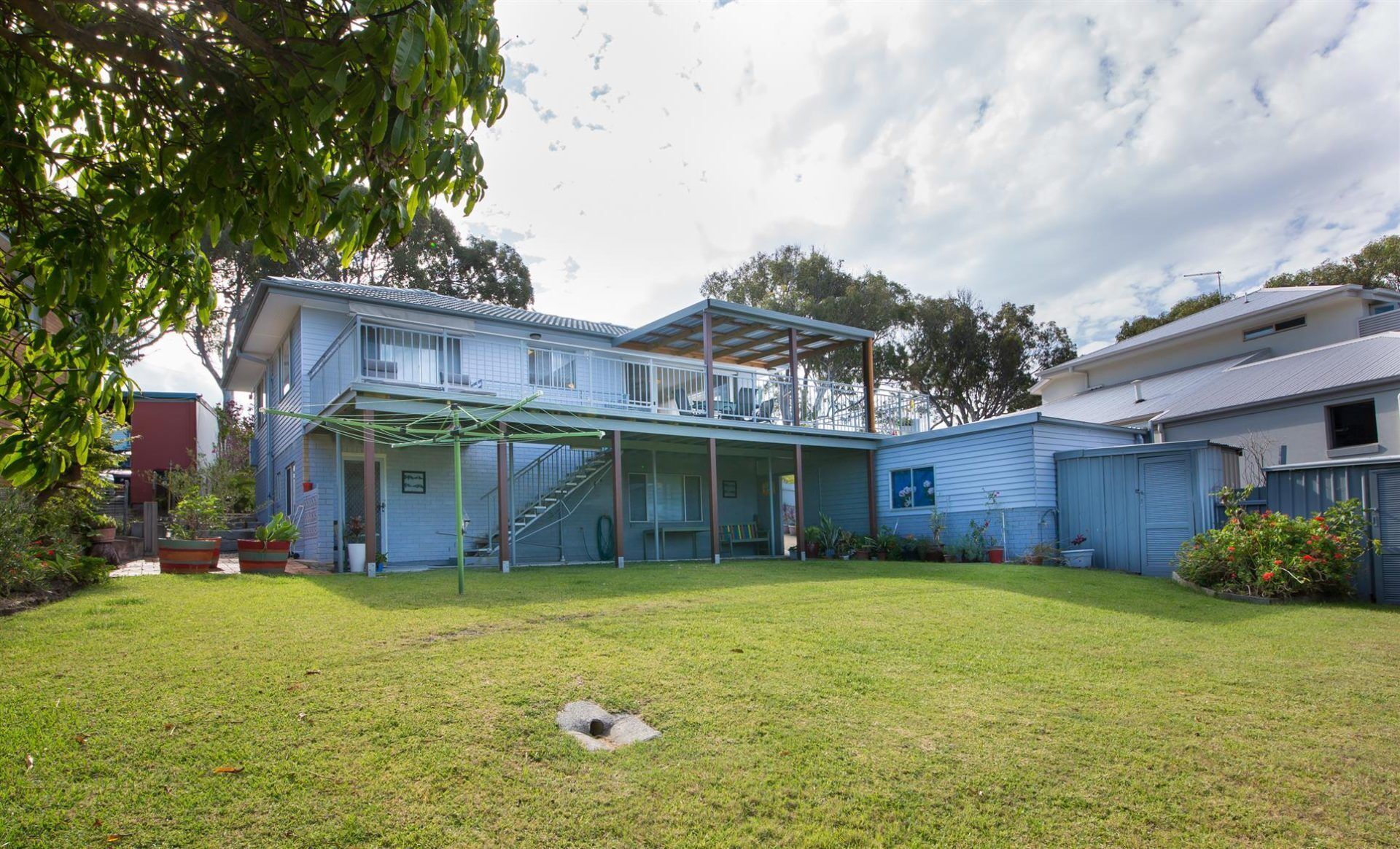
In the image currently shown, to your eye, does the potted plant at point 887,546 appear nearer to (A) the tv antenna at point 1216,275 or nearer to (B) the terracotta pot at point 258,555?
(B) the terracotta pot at point 258,555

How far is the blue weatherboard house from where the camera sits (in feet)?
41.8

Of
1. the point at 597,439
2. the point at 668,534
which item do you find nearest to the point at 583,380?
the point at 597,439

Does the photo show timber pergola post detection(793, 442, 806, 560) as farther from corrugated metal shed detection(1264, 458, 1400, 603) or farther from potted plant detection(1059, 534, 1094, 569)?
corrugated metal shed detection(1264, 458, 1400, 603)

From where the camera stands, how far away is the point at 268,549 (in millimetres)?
10328

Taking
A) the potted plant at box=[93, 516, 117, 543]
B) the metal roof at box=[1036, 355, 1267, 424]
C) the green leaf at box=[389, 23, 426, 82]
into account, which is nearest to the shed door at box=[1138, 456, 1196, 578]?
the metal roof at box=[1036, 355, 1267, 424]

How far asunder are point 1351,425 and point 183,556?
2268cm

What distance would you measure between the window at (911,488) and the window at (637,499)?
5885mm

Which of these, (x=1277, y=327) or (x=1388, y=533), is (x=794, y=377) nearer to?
(x=1388, y=533)

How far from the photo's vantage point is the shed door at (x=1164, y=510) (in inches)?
477

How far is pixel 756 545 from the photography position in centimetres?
1934

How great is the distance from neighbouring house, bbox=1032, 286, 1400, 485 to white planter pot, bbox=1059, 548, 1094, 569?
15.3 feet

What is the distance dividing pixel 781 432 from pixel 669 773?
40.9 feet

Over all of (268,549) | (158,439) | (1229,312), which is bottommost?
(268,549)

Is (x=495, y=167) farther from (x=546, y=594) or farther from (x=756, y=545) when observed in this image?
(x=756, y=545)
